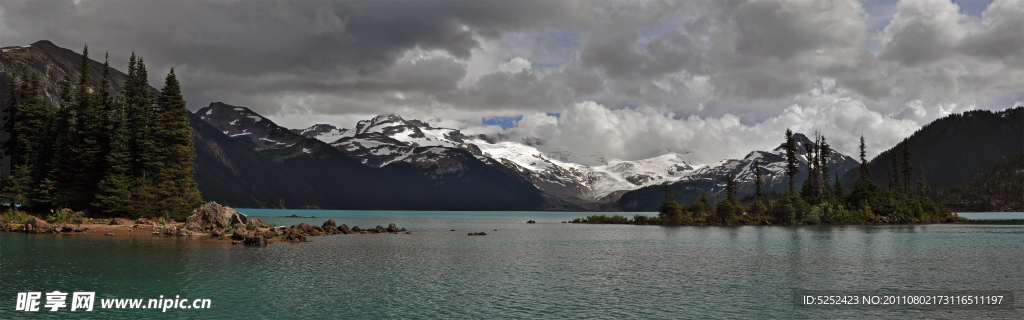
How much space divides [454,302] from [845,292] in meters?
27.2

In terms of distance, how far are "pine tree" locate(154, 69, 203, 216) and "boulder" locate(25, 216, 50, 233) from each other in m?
16.9

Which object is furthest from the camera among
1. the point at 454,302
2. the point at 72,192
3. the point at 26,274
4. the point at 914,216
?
the point at 914,216

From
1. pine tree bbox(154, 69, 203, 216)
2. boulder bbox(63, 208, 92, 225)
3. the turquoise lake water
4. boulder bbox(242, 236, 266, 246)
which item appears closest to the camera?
the turquoise lake water

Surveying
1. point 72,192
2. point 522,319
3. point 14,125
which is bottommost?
point 522,319

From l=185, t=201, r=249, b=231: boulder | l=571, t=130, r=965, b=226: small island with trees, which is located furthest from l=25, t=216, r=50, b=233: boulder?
l=571, t=130, r=965, b=226: small island with trees

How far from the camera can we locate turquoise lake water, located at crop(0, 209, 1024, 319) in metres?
35.2

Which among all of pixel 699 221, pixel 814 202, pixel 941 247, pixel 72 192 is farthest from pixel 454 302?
pixel 814 202

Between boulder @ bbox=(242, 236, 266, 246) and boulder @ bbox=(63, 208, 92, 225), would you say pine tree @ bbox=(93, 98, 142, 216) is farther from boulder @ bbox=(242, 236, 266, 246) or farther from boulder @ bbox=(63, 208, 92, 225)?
boulder @ bbox=(242, 236, 266, 246)

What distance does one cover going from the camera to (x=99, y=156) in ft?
356

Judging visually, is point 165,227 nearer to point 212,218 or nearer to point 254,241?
point 212,218

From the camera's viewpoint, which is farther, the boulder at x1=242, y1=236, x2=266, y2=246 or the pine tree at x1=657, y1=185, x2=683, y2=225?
the pine tree at x1=657, y1=185, x2=683, y2=225

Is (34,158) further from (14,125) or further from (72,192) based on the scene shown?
(72,192)

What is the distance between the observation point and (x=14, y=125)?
114 metres

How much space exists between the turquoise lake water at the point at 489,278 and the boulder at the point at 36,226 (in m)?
12.9
